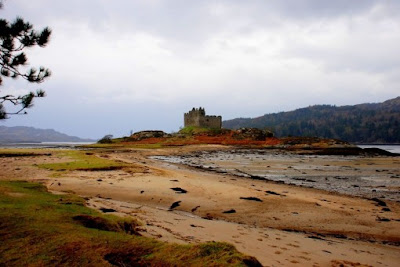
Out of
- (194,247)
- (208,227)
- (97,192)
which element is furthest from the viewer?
(97,192)

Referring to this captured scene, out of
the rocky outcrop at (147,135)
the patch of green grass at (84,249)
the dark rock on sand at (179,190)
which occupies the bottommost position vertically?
the dark rock on sand at (179,190)

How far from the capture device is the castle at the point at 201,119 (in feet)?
364

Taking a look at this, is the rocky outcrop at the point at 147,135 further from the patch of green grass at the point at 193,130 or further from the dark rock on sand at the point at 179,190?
the dark rock on sand at the point at 179,190

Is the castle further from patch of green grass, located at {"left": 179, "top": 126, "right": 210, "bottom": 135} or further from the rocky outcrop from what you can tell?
the rocky outcrop

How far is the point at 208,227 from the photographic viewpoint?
6453 millimetres

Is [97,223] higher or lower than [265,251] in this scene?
higher

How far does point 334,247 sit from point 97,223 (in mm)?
4552

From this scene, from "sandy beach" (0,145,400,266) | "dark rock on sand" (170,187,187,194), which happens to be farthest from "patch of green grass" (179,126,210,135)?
"dark rock on sand" (170,187,187,194)

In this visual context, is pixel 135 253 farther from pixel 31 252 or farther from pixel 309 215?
pixel 309 215

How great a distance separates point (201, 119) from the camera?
4370 inches

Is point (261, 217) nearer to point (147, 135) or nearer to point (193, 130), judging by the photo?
point (147, 135)

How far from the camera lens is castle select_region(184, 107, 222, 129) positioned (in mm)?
111000

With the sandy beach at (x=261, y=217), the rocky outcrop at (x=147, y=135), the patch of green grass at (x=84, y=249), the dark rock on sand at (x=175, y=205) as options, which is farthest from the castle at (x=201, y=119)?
the patch of green grass at (x=84, y=249)

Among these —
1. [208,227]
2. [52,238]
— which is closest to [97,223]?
[52,238]
